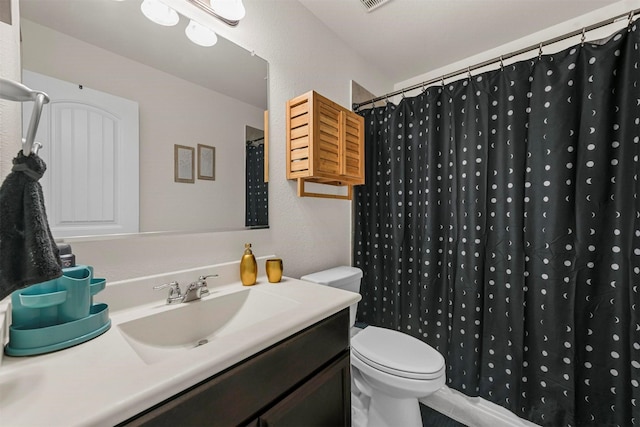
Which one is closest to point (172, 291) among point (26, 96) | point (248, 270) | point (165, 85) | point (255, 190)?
point (248, 270)

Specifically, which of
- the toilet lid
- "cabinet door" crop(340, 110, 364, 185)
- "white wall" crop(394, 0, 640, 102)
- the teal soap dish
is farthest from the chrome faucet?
"white wall" crop(394, 0, 640, 102)

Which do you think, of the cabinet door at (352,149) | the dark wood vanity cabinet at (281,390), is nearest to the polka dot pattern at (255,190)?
the cabinet door at (352,149)

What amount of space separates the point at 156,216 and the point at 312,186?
0.89 meters

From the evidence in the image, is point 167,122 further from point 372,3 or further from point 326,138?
point 372,3

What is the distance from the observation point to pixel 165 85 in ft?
3.25

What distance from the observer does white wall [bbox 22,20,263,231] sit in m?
0.78

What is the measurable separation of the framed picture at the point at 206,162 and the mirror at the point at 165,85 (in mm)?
13

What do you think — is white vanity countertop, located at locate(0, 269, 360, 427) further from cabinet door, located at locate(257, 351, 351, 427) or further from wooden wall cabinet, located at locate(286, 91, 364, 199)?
wooden wall cabinet, located at locate(286, 91, 364, 199)

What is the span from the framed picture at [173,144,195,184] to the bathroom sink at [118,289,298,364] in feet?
1.59

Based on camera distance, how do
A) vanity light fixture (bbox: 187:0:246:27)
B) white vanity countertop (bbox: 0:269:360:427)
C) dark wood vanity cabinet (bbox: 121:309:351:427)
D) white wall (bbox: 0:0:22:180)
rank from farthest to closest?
vanity light fixture (bbox: 187:0:246:27) < white wall (bbox: 0:0:22:180) < dark wood vanity cabinet (bbox: 121:309:351:427) < white vanity countertop (bbox: 0:269:360:427)

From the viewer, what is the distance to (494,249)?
1.44 meters

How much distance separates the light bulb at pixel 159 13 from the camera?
3.12 ft

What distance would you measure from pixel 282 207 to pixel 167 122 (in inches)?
25.6

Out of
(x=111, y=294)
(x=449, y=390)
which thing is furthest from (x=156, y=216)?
(x=449, y=390)
